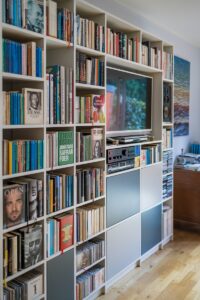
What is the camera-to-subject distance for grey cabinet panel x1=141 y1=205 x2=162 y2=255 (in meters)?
3.25

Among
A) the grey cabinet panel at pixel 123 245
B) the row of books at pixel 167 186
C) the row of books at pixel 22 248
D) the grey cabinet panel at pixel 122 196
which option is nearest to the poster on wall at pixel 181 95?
the row of books at pixel 167 186

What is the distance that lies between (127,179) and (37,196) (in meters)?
1.09

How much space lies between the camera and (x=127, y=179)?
295 cm

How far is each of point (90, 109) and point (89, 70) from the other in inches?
11.3

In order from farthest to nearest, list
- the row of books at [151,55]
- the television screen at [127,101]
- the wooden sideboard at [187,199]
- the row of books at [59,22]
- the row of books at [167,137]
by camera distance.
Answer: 1. the wooden sideboard at [187,199]
2. the row of books at [167,137]
3. the row of books at [151,55]
4. the television screen at [127,101]
5. the row of books at [59,22]

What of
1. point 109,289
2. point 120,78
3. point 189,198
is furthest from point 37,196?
point 189,198

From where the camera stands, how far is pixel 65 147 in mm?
2248

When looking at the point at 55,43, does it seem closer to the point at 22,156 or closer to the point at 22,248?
the point at 22,156

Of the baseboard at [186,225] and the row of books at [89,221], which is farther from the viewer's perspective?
the baseboard at [186,225]

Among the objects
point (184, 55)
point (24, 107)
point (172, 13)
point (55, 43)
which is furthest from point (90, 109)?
point (184, 55)

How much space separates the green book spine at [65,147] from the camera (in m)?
2.21

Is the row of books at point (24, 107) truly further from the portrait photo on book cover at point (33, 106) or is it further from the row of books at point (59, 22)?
the row of books at point (59, 22)

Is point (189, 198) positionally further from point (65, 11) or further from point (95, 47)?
point (65, 11)

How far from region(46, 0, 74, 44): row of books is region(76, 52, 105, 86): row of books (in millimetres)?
166
